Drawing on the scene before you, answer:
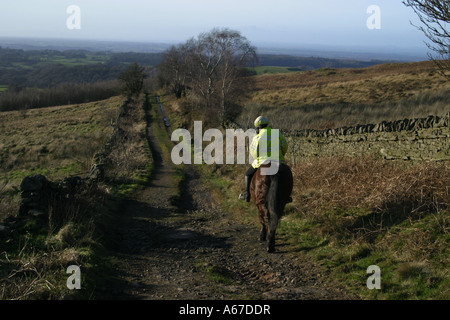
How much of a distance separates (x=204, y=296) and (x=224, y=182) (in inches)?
457

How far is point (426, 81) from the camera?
40.8 metres

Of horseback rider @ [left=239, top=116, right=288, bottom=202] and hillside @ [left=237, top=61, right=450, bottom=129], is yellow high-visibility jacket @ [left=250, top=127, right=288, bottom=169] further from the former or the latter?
hillside @ [left=237, top=61, right=450, bottom=129]

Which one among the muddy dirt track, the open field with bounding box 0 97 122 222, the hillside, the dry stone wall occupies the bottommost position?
the open field with bounding box 0 97 122 222

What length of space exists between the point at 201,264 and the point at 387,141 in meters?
7.02

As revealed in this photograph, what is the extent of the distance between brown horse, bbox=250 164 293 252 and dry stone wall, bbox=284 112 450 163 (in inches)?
167

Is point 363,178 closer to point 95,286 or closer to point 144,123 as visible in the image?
point 95,286

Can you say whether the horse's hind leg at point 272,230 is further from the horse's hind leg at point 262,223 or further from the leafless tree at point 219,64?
the leafless tree at point 219,64

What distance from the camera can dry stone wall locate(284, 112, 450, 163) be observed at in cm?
1002

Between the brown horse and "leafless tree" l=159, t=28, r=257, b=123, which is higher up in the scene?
"leafless tree" l=159, t=28, r=257, b=123

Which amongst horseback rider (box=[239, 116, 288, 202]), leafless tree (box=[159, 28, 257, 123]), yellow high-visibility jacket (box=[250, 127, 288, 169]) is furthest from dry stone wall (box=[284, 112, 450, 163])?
leafless tree (box=[159, 28, 257, 123])

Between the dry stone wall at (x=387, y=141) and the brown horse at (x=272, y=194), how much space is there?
4242 millimetres

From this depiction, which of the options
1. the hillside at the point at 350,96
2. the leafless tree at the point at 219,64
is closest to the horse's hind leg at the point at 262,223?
the hillside at the point at 350,96

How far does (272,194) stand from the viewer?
7938 millimetres
